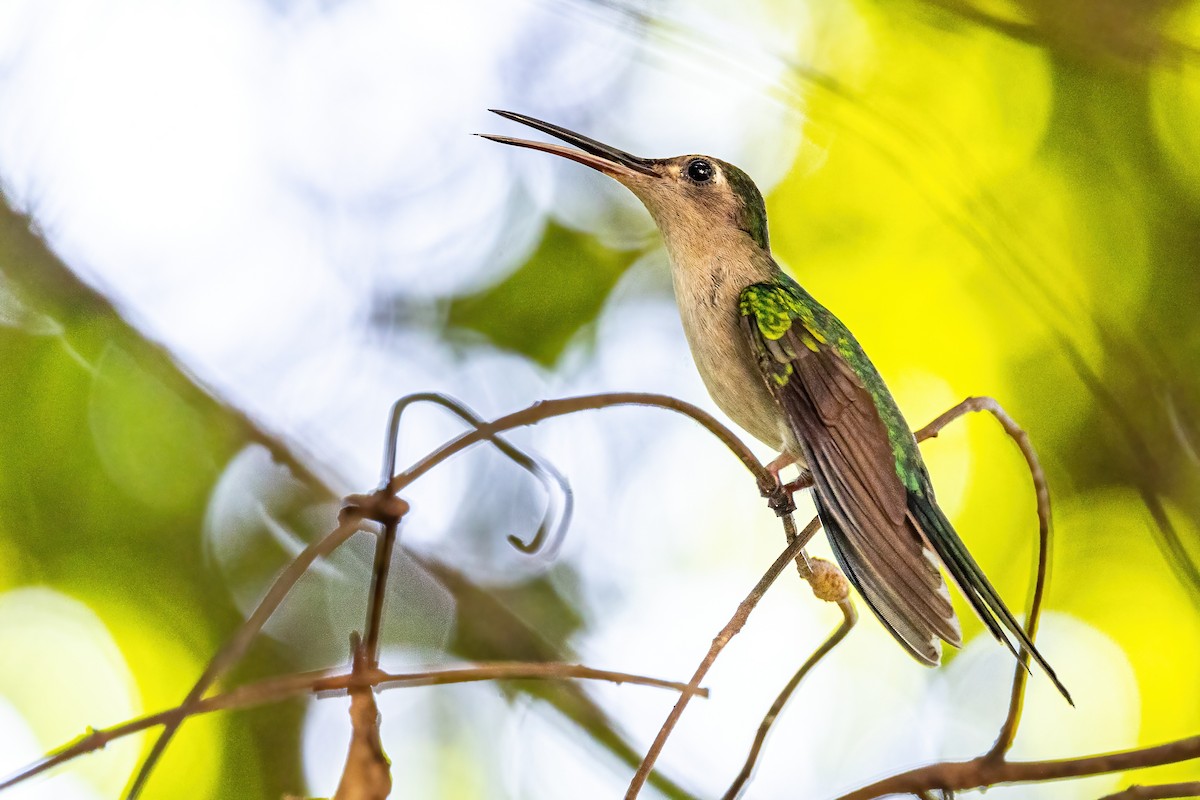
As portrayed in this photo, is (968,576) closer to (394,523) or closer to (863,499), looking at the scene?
(863,499)

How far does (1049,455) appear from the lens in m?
2.51

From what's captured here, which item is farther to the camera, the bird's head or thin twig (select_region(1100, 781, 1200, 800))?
the bird's head

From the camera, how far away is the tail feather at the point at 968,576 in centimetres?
119

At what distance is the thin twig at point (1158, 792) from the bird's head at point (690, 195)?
1.34 metres

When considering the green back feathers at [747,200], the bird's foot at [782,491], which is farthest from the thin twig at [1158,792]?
the green back feathers at [747,200]

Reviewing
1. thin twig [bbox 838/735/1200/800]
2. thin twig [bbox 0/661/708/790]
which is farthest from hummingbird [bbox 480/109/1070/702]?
thin twig [bbox 0/661/708/790]

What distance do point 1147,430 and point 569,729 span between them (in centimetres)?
146

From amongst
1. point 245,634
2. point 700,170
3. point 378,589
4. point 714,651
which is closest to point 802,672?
point 714,651

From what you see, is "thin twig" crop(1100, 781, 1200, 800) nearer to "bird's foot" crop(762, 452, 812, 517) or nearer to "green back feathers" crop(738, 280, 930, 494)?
"bird's foot" crop(762, 452, 812, 517)

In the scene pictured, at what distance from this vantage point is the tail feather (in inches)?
46.9

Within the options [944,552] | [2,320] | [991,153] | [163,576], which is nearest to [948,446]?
[991,153]

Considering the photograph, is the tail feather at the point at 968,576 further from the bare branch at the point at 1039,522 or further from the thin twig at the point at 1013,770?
the thin twig at the point at 1013,770

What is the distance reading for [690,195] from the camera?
7.14ft

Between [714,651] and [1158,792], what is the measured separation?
404 millimetres
